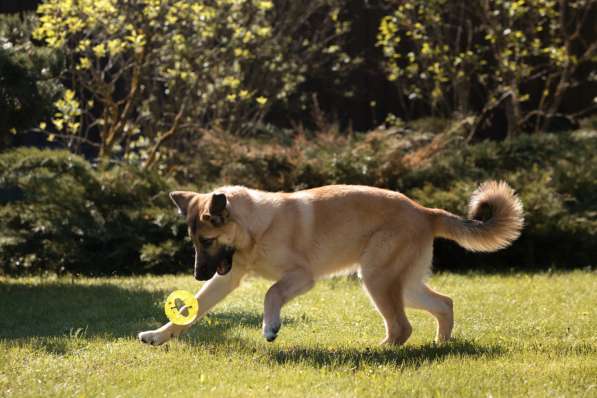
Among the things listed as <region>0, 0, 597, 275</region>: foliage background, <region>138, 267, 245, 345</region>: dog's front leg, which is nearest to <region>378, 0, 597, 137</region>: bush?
<region>0, 0, 597, 275</region>: foliage background

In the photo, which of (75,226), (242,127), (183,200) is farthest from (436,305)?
(242,127)

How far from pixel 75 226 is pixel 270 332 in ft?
18.9

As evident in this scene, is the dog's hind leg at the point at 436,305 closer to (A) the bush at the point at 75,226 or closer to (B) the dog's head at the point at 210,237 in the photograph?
(B) the dog's head at the point at 210,237

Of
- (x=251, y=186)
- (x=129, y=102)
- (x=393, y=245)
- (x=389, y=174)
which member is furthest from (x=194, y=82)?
(x=393, y=245)

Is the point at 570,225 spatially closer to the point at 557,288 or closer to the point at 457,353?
the point at 557,288

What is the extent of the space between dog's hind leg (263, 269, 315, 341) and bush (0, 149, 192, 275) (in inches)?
191

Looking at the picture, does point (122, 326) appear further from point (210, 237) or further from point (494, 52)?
point (494, 52)

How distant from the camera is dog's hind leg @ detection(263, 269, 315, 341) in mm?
6051

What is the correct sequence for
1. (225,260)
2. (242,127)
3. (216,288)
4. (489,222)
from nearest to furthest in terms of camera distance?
(225,260) < (216,288) < (489,222) < (242,127)

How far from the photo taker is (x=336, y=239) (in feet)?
22.2

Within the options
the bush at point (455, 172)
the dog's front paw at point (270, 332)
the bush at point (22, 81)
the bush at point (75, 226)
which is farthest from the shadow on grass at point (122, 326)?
the bush at point (455, 172)

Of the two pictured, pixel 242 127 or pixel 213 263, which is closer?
pixel 213 263

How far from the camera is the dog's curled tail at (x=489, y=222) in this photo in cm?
691

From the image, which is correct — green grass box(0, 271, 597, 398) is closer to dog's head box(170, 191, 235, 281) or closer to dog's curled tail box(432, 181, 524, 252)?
dog's head box(170, 191, 235, 281)
